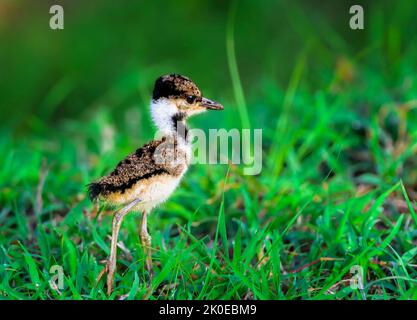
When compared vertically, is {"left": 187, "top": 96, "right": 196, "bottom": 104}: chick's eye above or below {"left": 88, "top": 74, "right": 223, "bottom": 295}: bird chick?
above

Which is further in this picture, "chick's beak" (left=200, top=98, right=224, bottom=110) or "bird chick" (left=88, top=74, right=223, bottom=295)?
"chick's beak" (left=200, top=98, right=224, bottom=110)

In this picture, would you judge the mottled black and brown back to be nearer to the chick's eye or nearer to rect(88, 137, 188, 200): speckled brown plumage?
rect(88, 137, 188, 200): speckled brown plumage

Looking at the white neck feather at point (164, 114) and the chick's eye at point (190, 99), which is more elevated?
the chick's eye at point (190, 99)

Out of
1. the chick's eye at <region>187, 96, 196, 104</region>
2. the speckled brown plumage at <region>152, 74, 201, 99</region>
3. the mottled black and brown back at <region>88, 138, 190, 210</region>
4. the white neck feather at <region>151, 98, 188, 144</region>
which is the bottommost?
the mottled black and brown back at <region>88, 138, 190, 210</region>

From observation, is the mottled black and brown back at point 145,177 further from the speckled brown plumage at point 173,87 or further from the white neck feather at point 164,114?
the speckled brown plumage at point 173,87

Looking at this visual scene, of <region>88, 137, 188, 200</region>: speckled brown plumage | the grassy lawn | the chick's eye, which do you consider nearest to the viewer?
<region>88, 137, 188, 200</region>: speckled brown plumage

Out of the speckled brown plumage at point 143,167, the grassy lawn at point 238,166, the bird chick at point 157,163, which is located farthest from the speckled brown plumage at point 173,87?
the grassy lawn at point 238,166

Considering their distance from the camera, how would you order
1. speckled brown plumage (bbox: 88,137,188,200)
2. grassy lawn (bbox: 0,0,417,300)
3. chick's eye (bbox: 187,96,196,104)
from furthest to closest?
grassy lawn (bbox: 0,0,417,300), chick's eye (bbox: 187,96,196,104), speckled brown plumage (bbox: 88,137,188,200)

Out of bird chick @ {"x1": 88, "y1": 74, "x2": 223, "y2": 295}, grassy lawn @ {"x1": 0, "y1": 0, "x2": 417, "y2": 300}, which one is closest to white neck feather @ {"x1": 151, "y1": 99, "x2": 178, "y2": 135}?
bird chick @ {"x1": 88, "y1": 74, "x2": 223, "y2": 295}
